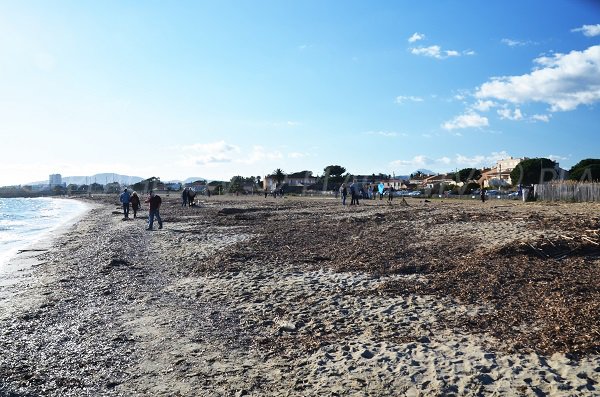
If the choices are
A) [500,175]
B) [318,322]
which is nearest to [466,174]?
[500,175]

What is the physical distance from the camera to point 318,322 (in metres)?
6.34

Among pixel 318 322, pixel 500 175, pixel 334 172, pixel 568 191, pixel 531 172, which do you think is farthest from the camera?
pixel 334 172

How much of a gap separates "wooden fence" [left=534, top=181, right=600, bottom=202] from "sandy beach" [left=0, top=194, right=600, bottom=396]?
88.5 ft

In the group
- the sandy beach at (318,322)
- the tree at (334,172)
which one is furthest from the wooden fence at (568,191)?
the tree at (334,172)

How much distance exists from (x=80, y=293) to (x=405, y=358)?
261 inches

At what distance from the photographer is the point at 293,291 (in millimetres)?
8102

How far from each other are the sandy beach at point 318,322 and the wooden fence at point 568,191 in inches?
1062

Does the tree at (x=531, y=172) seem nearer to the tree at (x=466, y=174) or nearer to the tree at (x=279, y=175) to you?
the tree at (x=466, y=174)

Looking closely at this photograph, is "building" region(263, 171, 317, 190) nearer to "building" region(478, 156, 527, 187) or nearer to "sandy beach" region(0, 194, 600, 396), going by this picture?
"building" region(478, 156, 527, 187)

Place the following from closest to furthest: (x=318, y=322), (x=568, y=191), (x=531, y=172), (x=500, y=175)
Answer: (x=318, y=322) < (x=568, y=191) < (x=531, y=172) < (x=500, y=175)

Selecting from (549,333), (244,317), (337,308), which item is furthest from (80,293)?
(549,333)

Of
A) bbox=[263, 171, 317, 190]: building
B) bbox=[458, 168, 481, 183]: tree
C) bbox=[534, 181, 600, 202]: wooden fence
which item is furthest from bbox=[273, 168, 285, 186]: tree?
bbox=[534, 181, 600, 202]: wooden fence

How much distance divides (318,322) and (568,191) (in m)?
36.2

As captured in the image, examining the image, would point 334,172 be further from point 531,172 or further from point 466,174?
point 531,172
